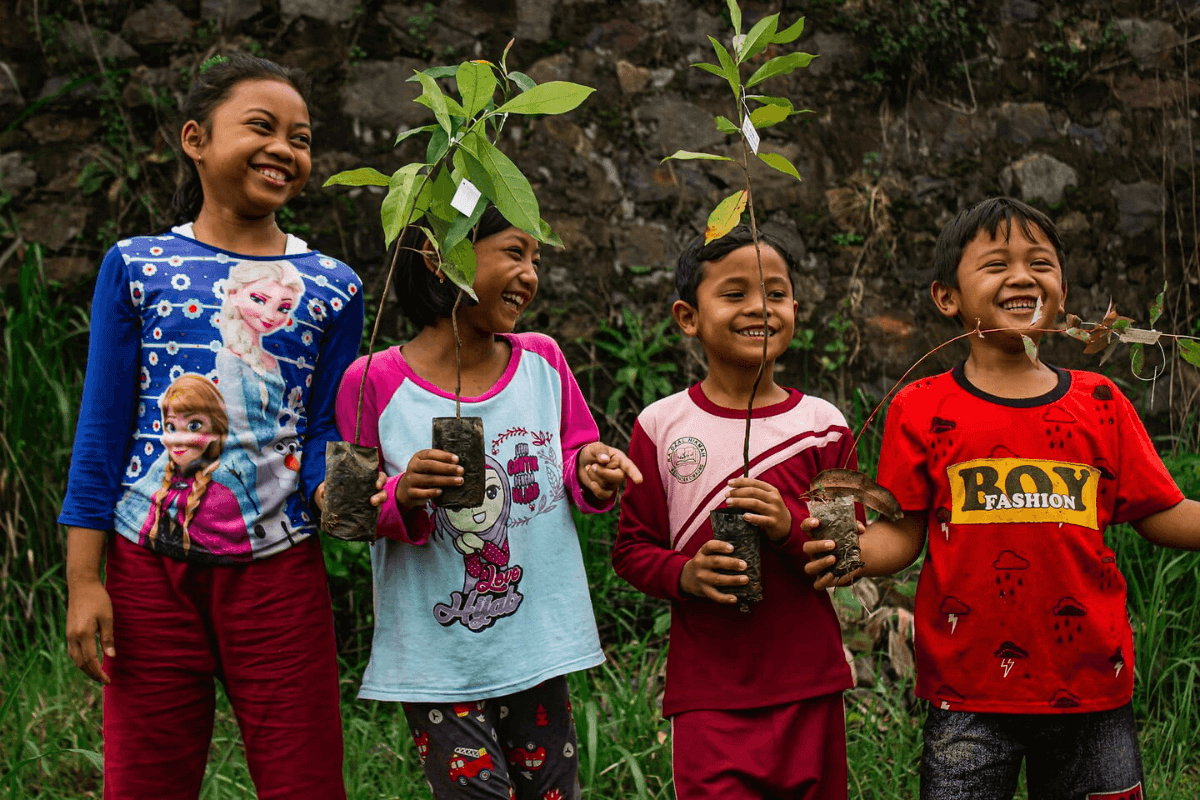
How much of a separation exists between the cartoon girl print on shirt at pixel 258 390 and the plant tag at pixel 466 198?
445mm

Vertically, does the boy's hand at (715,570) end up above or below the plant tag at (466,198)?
below

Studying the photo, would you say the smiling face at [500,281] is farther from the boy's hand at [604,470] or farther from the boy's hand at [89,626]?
the boy's hand at [89,626]

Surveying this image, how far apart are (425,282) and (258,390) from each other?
0.39m

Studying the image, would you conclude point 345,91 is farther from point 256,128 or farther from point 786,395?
point 786,395

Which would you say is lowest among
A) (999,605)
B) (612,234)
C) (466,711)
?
(466,711)

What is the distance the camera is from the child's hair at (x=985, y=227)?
1.83 m

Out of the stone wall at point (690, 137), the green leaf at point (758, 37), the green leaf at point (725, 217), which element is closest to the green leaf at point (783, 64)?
the green leaf at point (758, 37)

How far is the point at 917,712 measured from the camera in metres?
2.73

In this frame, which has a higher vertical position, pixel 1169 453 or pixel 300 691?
pixel 1169 453

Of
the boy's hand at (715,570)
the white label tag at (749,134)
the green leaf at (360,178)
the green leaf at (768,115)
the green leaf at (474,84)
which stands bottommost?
the boy's hand at (715,570)

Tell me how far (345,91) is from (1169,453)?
326 cm

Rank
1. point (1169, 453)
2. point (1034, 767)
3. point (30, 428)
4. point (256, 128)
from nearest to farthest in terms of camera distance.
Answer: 1. point (1034, 767)
2. point (256, 128)
3. point (30, 428)
4. point (1169, 453)

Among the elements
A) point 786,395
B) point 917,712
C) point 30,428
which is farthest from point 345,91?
point 917,712

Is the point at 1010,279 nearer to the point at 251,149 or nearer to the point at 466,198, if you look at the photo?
the point at 466,198
